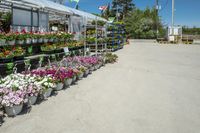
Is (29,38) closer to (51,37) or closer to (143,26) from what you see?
(51,37)

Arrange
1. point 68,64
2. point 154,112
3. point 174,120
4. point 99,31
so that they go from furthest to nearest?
point 99,31 → point 68,64 → point 154,112 → point 174,120

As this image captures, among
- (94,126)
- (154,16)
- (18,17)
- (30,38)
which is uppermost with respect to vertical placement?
(154,16)

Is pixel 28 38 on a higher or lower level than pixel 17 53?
higher

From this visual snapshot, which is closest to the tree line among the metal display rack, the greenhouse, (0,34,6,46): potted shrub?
the metal display rack

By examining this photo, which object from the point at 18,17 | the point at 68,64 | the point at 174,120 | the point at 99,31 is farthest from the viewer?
the point at 99,31

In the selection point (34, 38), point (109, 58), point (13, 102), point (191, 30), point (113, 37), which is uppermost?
point (191, 30)

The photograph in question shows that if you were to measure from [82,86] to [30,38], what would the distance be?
2.75 meters

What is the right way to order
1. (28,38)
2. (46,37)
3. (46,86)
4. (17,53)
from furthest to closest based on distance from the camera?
(46,37) → (28,38) → (17,53) → (46,86)

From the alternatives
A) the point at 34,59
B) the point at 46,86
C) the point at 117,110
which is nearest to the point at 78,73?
the point at 34,59

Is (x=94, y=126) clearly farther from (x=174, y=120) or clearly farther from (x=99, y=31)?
(x=99, y=31)

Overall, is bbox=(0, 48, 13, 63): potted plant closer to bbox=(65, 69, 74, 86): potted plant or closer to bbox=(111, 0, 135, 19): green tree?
bbox=(65, 69, 74, 86): potted plant

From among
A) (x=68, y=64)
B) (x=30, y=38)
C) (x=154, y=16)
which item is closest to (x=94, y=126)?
(x=68, y=64)

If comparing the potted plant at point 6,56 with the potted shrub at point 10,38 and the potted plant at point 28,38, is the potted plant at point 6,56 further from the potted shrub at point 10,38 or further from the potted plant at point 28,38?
the potted plant at point 28,38

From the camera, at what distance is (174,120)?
3.82 m
